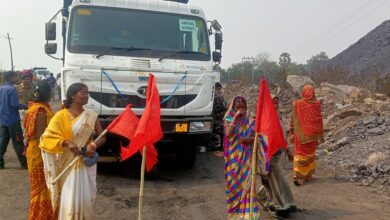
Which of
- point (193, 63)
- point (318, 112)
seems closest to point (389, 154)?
point (318, 112)

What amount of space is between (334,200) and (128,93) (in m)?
3.40

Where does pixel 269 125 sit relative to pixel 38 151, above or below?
above

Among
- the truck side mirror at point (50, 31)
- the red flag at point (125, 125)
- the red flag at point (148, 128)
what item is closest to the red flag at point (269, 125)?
the red flag at point (148, 128)

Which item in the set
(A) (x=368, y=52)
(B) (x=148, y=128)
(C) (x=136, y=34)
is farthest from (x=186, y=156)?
(A) (x=368, y=52)

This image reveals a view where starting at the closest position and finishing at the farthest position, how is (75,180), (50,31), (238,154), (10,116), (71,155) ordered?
(75,180), (71,155), (238,154), (50,31), (10,116)

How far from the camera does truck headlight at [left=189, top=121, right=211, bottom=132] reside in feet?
21.9

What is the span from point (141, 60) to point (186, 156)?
83.4 inches

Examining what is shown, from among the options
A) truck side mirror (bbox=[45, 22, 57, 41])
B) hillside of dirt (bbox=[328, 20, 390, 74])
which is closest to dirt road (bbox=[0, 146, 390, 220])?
truck side mirror (bbox=[45, 22, 57, 41])

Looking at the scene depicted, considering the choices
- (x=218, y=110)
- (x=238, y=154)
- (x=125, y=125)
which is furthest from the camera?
(x=218, y=110)

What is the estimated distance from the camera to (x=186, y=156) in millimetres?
7805

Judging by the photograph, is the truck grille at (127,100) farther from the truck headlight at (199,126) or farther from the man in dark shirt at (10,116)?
the man in dark shirt at (10,116)

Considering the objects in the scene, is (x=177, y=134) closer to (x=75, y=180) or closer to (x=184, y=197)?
(x=184, y=197)

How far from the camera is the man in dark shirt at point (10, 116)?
7.59 meters

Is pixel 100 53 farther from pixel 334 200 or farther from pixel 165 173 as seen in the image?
pixel 334 200
